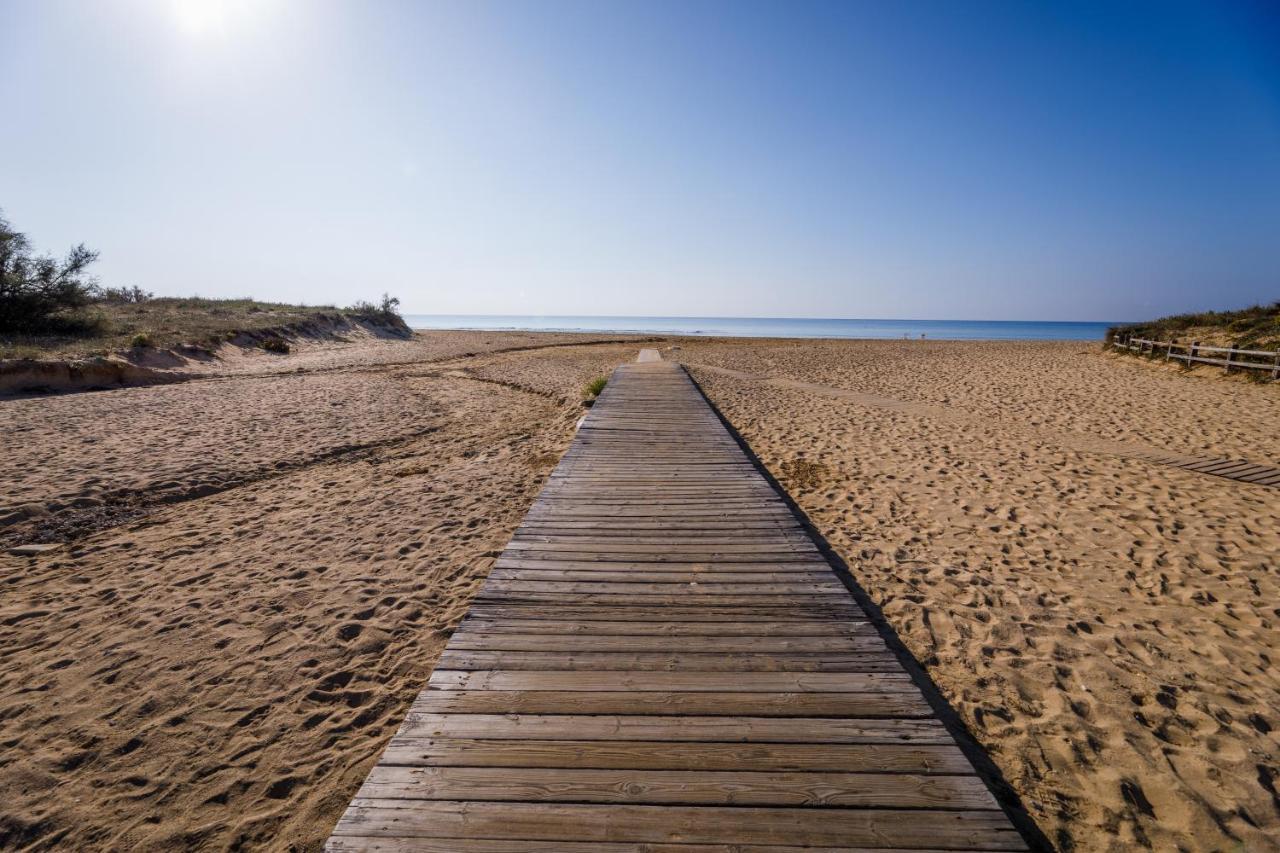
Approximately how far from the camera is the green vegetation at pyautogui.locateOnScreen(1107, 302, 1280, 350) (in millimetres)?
17281

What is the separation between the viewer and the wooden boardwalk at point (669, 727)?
1.90 meters

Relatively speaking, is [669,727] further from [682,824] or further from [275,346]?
[275,346]

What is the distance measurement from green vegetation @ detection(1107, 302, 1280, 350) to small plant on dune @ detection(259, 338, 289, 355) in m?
37.8

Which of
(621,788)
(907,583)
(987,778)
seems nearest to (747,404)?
(907,583)

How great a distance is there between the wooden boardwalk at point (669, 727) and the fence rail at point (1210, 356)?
21.0m

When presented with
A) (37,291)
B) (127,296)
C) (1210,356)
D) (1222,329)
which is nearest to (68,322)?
(37,291)

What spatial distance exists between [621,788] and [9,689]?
13.9ft

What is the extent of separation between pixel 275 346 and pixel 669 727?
1075 inches

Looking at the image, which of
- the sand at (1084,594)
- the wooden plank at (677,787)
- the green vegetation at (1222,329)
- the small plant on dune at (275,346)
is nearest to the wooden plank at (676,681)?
the wooden plank at (677,787)

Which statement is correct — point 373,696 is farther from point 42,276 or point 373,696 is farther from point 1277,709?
point 42,276

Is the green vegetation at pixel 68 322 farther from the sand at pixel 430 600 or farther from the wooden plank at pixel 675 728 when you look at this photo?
the wooden plank at pixel 675 728

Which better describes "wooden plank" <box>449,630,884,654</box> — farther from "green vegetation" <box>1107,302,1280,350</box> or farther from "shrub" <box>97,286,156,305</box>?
"shrub" <box>97,286,156,305</box>

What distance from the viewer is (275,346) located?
23.0m

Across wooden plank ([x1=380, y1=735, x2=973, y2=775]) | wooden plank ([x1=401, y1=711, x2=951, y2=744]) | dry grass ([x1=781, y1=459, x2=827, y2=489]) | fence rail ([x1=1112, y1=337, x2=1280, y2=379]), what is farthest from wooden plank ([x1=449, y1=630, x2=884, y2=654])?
fence rail ([x1=1112, y1=337, x2=1280, y2=379])
